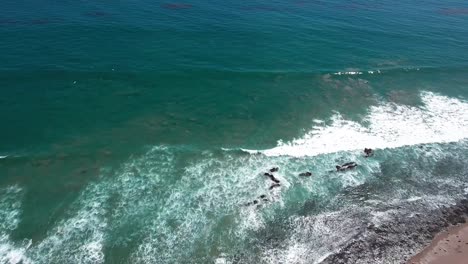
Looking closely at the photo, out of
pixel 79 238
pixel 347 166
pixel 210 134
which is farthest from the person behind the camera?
pixel 210 134

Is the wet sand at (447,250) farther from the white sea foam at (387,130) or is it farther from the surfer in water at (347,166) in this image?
the white sea foam at (387,130)

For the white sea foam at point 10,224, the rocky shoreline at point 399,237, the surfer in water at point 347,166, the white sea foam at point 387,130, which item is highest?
A: the white sea foam at point 387,130

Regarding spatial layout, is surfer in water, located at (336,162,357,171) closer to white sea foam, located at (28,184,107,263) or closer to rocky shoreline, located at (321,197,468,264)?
rocky shoreline, located at (321,197,468,264)

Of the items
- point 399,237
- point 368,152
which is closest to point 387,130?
point 368,152

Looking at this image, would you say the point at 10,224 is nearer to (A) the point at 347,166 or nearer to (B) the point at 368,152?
(A) the point at 347,166

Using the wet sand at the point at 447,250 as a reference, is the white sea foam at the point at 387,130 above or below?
above

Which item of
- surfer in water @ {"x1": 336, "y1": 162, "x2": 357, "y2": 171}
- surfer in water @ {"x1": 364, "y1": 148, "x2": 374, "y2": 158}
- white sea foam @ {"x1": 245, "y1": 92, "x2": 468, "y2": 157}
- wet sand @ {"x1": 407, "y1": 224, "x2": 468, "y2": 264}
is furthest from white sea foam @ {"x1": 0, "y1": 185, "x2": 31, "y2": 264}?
surfer in water @ {"x1": 364, "y1": 148, "x2": 374, "y2": 158}

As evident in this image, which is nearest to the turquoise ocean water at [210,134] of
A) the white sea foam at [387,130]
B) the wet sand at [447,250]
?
the white sea foam at [387,130]
